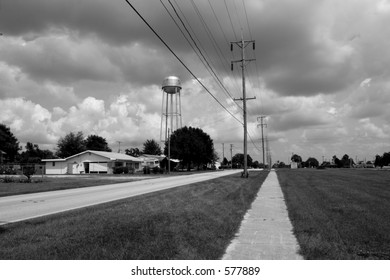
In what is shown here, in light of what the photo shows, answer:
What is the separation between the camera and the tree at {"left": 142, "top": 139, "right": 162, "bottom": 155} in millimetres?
142125

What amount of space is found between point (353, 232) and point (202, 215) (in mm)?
4170

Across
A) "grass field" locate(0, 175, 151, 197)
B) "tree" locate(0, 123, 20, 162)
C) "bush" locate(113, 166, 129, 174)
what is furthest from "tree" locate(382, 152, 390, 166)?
"grass field" locate(0, 175, 151, 197)

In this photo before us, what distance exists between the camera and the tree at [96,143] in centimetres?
11944

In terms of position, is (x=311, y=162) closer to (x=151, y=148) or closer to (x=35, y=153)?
(x=151, y=148)

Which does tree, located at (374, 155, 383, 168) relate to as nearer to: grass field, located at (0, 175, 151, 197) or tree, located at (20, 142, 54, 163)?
tree, located at (20, 142, 54, 163)

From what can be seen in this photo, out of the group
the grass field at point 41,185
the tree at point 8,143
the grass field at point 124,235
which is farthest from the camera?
the tree at point 8,143

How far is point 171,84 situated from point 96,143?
6347cm

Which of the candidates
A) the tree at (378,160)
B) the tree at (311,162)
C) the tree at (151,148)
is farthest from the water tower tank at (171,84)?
the tree at (311,162)

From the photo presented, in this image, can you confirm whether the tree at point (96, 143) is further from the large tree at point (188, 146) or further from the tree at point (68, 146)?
the large tree at point (188, 146)

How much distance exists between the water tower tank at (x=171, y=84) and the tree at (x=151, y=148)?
253 ft

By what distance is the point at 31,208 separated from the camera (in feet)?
43.9

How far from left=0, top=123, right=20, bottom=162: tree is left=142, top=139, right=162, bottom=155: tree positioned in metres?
49.4
